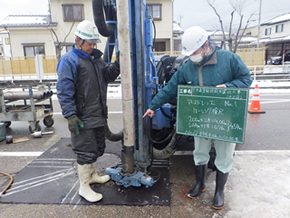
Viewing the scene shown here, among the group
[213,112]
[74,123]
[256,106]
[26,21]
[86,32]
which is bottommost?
[256,106]

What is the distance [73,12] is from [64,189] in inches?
782

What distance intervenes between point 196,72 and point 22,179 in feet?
9.77

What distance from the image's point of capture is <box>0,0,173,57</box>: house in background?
1972 cm

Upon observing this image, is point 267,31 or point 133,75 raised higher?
point 267,31

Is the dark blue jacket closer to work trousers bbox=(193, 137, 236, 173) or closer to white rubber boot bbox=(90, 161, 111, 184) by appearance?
white rubber boot bbox=(90, 161, 111, 184)

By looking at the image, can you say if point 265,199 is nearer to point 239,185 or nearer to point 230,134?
point 239,185

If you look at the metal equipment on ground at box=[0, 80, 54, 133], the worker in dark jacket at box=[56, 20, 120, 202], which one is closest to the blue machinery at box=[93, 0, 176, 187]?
the worker in dark jacket at box=[56, 20, 120, 202]

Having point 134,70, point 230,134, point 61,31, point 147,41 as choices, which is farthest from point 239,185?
point 61,31

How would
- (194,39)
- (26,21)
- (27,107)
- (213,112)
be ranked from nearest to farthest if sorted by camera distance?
(194,39) < (213,112) < (27,107) < (26,21)

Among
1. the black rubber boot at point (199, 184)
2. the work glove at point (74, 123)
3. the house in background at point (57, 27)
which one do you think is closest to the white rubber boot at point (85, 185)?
the work glove at point (74, 123)

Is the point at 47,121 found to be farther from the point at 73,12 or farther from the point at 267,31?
the point at 267,31

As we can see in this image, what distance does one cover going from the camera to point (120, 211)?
2721 mm

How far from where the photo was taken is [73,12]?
1992 cm

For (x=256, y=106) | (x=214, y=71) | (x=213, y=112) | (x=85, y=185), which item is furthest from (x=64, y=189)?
(x=256, y=106)
